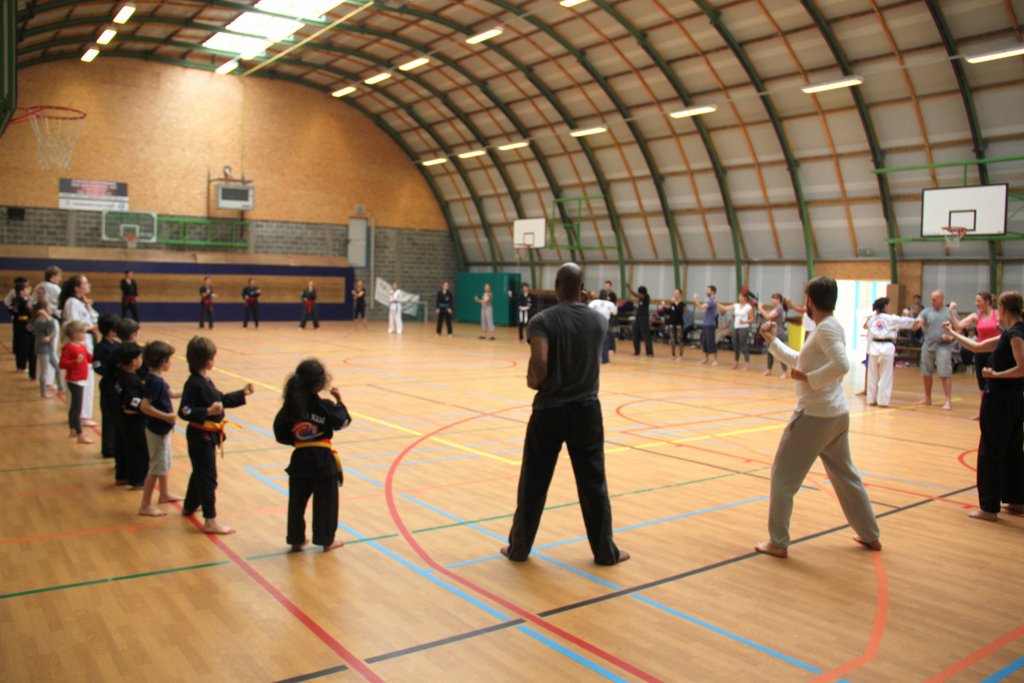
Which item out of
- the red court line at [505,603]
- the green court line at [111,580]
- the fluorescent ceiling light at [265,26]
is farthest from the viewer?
the fluorescent ceiling light at [265,26]

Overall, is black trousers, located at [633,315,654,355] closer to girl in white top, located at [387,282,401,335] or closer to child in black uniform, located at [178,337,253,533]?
girl in white top, located at [387,282,401,335]

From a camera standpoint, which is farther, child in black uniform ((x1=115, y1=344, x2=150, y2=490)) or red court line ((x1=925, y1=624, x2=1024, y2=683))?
child in black uniform ((x1=115, y1=344, x2=150, y2=490))

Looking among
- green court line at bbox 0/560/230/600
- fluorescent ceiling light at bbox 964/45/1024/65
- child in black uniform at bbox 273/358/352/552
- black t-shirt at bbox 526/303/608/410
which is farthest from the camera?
fluorescent ceiling light at bbox 964/45/1024/65

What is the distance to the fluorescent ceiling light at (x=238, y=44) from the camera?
1048 inches

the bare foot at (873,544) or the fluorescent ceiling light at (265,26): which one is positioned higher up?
the fluorescent ceiling light at (265,26)

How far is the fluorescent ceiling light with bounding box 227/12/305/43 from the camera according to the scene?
24625 mm

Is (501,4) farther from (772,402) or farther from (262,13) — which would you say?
(772,402)

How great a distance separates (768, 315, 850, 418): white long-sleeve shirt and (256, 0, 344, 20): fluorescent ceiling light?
67.4 feet

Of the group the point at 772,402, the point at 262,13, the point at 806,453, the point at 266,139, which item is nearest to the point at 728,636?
the point at 806,453

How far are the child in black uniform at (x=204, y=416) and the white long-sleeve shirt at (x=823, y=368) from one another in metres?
3.72

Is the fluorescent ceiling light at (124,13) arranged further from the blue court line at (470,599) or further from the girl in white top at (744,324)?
the blue court line at (470,599)

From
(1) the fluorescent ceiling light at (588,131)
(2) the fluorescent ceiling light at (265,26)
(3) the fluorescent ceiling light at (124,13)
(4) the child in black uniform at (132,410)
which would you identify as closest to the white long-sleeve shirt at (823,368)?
(4) the child in black uniform at (132,410)

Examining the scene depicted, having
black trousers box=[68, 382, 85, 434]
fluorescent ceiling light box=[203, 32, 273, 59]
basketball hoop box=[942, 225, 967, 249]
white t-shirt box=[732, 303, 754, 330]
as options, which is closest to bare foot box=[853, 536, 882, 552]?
black trousers box=[68, 382, 85, 434]

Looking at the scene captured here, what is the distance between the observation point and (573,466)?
519 cm
